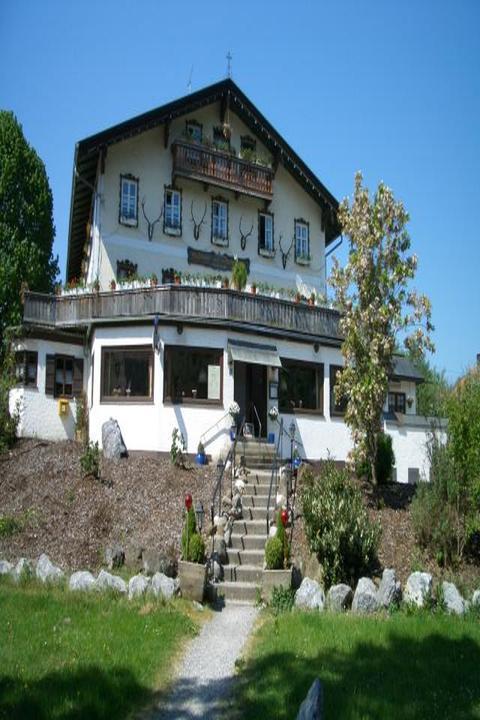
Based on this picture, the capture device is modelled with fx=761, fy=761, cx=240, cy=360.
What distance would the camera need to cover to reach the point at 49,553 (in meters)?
15.8

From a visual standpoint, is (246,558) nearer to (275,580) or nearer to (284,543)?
(284,543)

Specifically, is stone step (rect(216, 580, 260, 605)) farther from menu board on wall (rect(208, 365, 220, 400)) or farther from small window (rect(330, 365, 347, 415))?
small window (rect(330, 365, 347, 415))

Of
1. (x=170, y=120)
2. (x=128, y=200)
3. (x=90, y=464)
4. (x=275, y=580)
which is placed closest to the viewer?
(x=275, y=580)

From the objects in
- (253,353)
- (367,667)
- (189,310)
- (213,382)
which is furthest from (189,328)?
(367,667)

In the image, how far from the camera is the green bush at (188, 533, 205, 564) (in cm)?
1329

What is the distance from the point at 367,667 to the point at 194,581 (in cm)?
430

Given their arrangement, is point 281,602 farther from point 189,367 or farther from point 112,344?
point 112,344

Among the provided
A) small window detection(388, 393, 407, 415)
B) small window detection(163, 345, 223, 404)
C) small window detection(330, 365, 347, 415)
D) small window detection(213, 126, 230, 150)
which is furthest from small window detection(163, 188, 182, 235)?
small window detection(388, 393, 407, 415)

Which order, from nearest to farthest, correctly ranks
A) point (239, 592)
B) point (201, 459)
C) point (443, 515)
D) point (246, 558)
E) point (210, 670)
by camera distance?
point (210, 670) < point (239, 592) < point (246, 558) < point (443, 515) < point (201, 459)

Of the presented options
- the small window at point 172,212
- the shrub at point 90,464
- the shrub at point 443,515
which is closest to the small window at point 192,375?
the shrub at point 90,464

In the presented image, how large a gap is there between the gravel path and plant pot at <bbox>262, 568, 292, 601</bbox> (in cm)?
41

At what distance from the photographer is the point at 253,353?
22703mm

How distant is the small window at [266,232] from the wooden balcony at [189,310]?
6.75 m

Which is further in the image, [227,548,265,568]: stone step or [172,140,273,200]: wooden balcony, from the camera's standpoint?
[172,140,273,200]: wooden balcony
